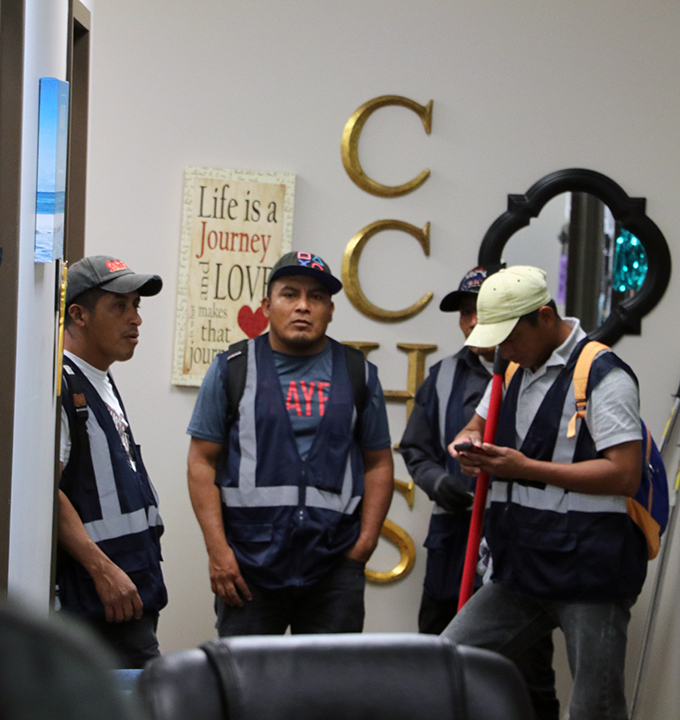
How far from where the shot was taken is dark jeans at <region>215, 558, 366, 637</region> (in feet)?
8.71

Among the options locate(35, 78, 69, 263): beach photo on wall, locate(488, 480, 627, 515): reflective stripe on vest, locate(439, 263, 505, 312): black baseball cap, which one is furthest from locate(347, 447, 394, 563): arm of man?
locate(35, 78, 69, 263): beach photo on wall

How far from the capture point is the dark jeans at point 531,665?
3.24m

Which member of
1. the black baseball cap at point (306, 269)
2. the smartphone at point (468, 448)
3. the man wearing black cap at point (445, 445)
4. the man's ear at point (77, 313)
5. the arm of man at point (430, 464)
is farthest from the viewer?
the man wearing black cap at point (445, 445)

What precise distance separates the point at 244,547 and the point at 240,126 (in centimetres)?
170

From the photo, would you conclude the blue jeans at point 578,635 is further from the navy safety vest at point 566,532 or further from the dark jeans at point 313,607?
the dark jeans at point 313,607

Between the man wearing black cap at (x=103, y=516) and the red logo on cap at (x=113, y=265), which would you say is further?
the red logo on cap at (x=113, y=265)

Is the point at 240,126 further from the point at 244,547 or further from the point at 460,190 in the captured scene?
the point at 244,547

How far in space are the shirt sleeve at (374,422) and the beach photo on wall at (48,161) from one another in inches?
42.0

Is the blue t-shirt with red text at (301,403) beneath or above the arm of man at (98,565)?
above

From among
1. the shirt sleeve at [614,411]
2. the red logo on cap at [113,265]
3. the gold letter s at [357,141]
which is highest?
the gold letter s at [357,141]

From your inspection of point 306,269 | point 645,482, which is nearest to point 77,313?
point 306,269

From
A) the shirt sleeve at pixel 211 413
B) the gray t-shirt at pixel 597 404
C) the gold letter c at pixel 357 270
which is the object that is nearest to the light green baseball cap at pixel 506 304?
the gray t-shirt at pixel 597 404

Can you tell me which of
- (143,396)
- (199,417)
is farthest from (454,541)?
(143,396)

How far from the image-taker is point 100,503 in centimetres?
225
